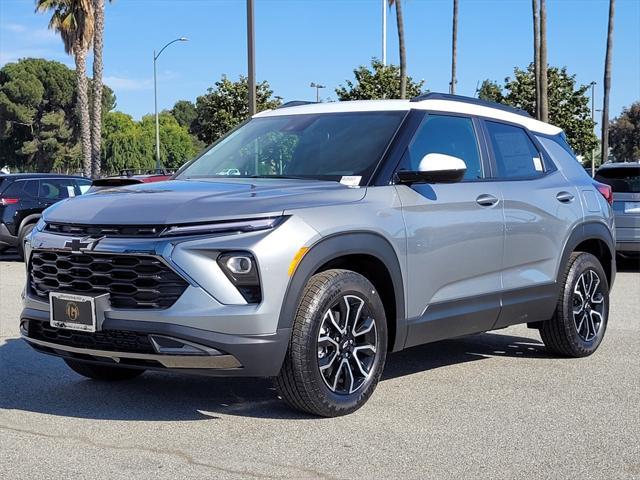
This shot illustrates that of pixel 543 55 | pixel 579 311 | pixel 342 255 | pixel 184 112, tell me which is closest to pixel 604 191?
pixel 579 311

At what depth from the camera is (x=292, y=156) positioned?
588cm

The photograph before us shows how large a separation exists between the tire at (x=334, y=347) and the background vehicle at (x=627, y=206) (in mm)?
9492

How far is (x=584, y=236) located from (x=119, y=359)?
3.79 m

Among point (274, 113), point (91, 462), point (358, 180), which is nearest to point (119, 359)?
point (91, 462)

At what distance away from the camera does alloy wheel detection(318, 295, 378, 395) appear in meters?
5.00

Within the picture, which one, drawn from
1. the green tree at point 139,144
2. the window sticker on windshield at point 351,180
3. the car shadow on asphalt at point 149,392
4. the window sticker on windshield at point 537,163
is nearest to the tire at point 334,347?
the car shadow on asphalt at point 149,392

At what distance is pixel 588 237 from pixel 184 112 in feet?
509

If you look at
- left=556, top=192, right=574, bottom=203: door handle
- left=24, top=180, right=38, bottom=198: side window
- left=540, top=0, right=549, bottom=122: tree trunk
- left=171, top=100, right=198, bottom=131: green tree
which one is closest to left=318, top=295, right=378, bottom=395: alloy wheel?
left=556, top=192, right=574, bottom=203: door handle

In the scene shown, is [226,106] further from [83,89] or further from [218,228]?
[218,228]

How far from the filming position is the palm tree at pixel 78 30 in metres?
35.9

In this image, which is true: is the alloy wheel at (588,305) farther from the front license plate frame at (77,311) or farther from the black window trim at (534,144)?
the front license plate frame at (77,311)

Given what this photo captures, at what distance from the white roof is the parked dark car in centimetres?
1105

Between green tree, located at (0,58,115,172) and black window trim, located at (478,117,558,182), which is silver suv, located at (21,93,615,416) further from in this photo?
green tree, located at (0,58,115,172)

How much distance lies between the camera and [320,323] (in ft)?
16.0
